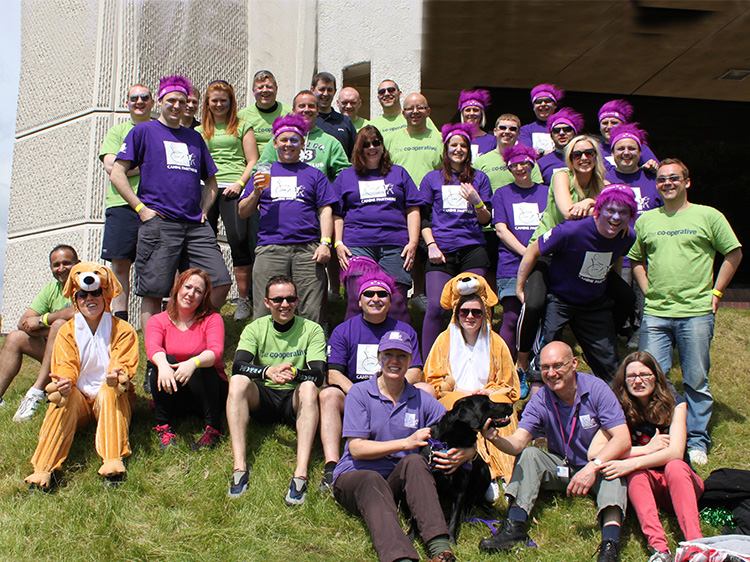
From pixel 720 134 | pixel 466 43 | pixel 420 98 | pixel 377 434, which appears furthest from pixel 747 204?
pixel 377 434

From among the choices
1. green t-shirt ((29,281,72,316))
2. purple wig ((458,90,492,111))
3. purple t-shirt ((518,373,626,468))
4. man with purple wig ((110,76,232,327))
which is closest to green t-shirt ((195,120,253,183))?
man with purple wig ((110,76,232,327))

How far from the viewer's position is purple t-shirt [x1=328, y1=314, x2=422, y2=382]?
177 inches

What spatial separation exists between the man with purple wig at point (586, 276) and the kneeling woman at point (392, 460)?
1468 millimetres

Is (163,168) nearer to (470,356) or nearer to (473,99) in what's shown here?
(470,356)

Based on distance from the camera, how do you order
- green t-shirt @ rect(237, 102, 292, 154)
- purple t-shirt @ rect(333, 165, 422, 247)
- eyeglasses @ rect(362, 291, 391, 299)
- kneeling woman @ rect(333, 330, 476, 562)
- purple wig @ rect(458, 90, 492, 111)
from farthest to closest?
purple wig @ rect(458, 90, 492, 111) → green t-shirt @ rect(237, 102, 292, 154) → purple t-shirt @ rect(333, 165, 422, 247) → eyeglasses @ rect(362, 291, 391, 299) → kneeling woman @ rect(333, 330, 476, 562)

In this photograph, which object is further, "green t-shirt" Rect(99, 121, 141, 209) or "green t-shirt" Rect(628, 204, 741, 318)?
"green t-shirt" Rect(99, 121, 141, 209)

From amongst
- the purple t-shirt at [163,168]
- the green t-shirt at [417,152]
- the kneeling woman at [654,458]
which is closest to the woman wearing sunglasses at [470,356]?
the kneeling woman at [654,458]

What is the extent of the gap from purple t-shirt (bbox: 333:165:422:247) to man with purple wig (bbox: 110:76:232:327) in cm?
115

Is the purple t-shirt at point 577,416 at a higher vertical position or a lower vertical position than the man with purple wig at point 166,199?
lower

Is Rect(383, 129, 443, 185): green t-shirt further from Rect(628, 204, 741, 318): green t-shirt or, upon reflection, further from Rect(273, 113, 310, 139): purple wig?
Rect(628, 204, 741, 318): green t-shirt

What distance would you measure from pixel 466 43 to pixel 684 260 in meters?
6.10

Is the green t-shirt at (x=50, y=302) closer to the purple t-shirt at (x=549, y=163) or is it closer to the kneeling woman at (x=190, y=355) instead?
the kneeling woman at (x=190, y=355)

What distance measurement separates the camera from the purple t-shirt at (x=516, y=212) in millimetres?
5455

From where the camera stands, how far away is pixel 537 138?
21.6ft
